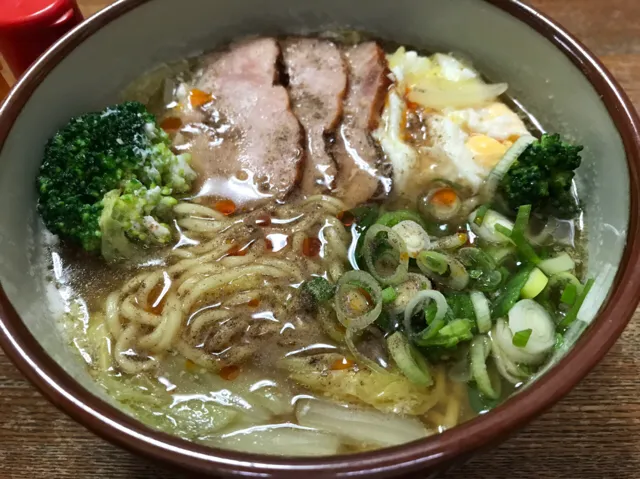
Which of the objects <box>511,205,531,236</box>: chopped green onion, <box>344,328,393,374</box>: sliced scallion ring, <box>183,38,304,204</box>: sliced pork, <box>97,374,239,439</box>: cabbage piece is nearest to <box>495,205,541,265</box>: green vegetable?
<box>511,205,531,236</box>: chopped green onion

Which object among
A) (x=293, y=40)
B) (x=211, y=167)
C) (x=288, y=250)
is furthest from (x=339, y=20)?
(x=288, y=250)

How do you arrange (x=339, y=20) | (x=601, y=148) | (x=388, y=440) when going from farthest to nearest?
(x=339, y=20) → (x=601, y=148) → (x=388, y=440)

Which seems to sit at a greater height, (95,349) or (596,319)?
(596,319)

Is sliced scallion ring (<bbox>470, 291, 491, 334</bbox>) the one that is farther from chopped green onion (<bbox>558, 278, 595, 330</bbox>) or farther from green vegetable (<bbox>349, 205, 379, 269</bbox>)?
green vegetable (<bbox>349, 205, 379, 269</bbox>)

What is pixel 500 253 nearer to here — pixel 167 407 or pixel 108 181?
pixel 167 407

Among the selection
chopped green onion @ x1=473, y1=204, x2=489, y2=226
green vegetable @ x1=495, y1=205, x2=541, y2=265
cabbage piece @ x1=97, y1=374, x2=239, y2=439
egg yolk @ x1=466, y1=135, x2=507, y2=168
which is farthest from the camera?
egg yolk @ x1=466, y1=135, x2=507, y2=168

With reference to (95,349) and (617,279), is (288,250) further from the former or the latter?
(617,279)
